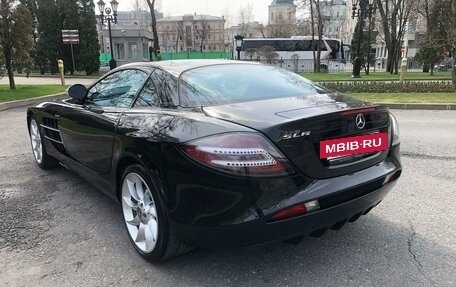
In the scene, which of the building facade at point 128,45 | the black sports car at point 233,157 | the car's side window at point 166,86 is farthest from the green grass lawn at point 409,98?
the building facade at point 128,45

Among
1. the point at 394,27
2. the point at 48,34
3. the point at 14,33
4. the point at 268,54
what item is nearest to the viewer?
the point at 14,33

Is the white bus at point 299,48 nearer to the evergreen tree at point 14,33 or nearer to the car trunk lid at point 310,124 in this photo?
the evergreen tree at point 14,33

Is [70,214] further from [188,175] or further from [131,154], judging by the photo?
[188,175]

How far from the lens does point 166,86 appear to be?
3051 mm

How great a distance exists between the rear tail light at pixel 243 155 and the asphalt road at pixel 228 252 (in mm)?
563

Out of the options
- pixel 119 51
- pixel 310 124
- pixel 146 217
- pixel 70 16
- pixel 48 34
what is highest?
pixel 70 16

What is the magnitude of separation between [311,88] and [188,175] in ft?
5.19

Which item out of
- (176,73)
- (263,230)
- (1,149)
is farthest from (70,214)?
(1,149)

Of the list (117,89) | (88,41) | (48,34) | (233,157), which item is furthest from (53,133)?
(48,34)

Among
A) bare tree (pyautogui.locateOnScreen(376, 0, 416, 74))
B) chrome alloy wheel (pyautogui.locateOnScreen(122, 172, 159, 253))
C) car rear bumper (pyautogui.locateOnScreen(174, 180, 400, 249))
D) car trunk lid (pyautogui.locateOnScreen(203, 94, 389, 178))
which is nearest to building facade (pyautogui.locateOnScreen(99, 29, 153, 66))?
bare tree (pyautogui.locateOnScreen(376, 0, 416, 74))

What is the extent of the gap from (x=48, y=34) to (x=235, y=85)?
3390 centimetres

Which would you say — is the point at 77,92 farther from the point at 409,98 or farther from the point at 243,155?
the point at 409,98

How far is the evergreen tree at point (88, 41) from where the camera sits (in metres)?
32.2

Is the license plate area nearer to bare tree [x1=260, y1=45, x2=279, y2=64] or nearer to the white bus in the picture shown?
bare tree [x1=260, y1=45, x2=279, y2=64]
